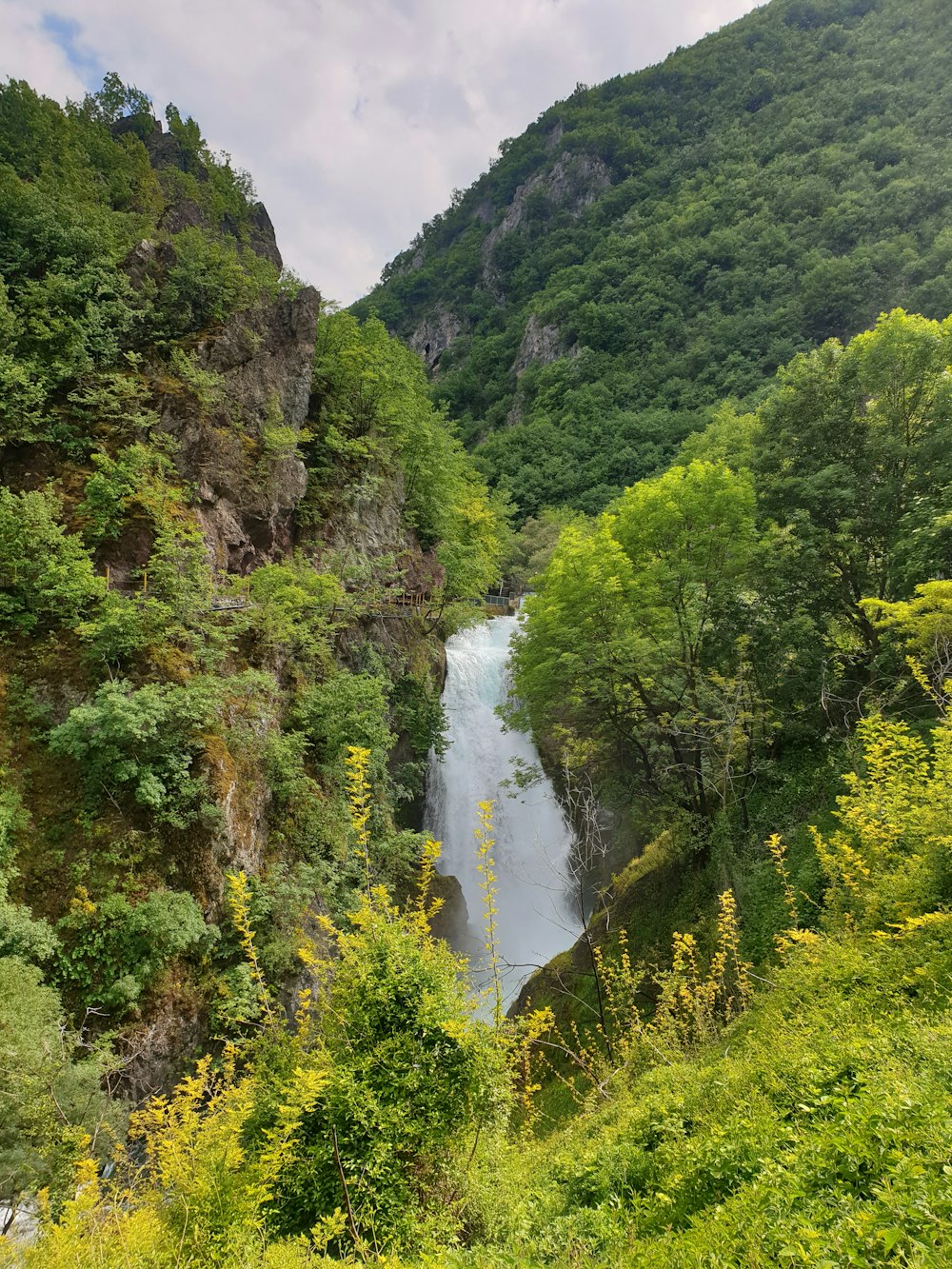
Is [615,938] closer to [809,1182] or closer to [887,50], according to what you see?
[809,1182]

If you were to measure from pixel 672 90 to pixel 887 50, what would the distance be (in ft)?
126

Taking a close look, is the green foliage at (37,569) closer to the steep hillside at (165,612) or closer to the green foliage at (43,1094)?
the steep hillside at (165,612)

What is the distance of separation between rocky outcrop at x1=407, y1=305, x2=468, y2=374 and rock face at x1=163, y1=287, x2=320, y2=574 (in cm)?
7980

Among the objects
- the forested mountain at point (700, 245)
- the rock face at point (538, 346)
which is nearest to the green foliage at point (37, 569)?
the forested mountain at point (700, 245)

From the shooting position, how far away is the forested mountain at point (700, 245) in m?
47.8

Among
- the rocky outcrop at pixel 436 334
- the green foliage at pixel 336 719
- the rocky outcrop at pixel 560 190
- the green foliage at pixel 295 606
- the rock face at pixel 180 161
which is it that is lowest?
the green foliage at pixel 336 719

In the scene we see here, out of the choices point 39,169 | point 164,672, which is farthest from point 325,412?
point 164,672

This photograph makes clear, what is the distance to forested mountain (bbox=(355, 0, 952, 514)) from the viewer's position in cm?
4781

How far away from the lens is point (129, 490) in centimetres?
1118

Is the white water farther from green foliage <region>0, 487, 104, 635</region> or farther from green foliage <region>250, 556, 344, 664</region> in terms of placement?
green foliage <region>0, 487, 104, 635</region>

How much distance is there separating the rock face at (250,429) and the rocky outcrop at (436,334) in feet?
262

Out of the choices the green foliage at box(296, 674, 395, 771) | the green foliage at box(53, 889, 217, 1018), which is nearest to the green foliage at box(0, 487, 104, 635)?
the green foliage at box(53, 889, 217, 1018)

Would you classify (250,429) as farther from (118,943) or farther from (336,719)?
(118,943)

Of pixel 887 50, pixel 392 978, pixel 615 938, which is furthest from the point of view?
pixel 887 50
